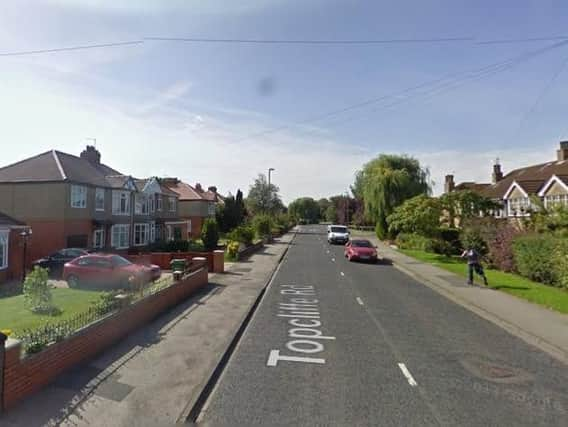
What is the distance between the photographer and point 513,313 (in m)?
10.4

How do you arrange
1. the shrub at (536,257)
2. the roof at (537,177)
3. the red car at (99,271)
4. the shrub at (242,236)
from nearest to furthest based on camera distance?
the red car at (99,271), the shrub at (536,257), the shrub at (242,236), the roof at (537,177)

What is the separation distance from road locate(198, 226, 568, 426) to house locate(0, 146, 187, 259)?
708 inches

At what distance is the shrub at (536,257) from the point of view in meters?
15.3

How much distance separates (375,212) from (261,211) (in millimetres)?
24751

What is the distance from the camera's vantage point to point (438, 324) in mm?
9445

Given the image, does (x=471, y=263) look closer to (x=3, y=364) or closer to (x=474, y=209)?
(x=474, y=209)

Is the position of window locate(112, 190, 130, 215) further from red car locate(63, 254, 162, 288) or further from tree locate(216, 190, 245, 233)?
tree locate(216, 190, 245, 233)

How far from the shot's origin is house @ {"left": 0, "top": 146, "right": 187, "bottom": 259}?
2245cm

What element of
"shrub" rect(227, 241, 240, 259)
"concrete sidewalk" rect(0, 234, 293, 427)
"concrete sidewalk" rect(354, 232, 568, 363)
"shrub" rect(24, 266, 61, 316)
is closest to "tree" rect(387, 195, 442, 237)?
"concrete sidewalk" rect(354, 232, 568, 363)

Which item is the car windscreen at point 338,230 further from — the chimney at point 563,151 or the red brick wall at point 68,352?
the red brick wall at point 68,352

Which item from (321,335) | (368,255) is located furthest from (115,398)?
(368,255)

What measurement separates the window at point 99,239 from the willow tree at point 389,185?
87.6ft

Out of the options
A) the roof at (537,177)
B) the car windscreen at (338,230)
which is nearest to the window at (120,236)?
the car windscreen at (338,230)

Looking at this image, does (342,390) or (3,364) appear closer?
(3,364)
